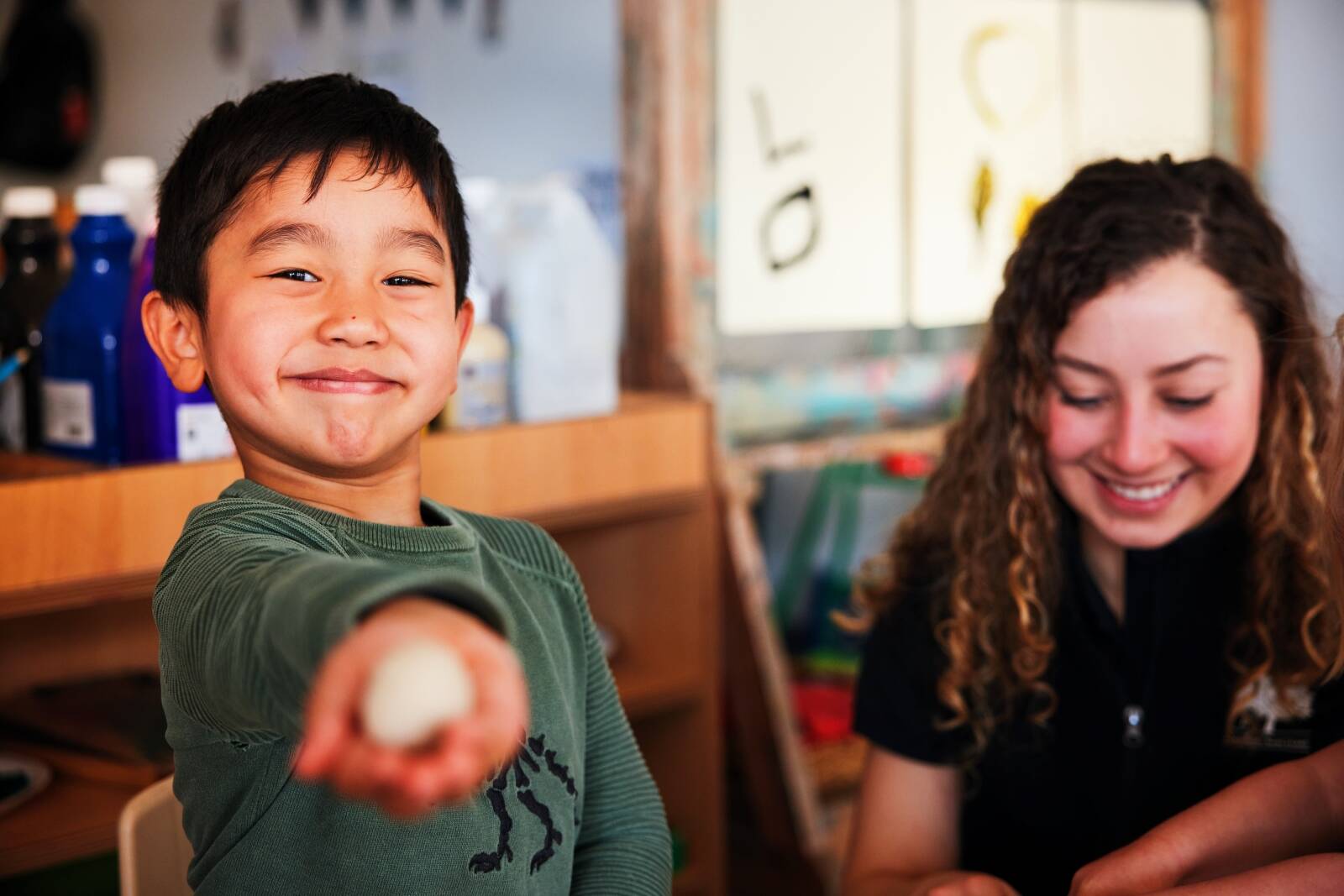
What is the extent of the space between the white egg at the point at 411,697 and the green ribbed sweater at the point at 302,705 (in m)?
0.05

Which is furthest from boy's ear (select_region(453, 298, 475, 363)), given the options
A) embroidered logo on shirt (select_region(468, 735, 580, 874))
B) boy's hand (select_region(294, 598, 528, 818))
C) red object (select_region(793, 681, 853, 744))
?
red object (select_region(793, 681, 853, 744))

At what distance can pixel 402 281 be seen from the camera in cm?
83

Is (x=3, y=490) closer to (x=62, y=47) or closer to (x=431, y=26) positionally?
(x=431, y=26)

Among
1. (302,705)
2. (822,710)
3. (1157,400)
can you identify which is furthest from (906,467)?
(302,705)

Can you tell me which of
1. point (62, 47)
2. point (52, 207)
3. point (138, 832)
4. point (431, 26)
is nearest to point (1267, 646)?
point (138, 832)

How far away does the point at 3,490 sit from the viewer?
50.8 inches

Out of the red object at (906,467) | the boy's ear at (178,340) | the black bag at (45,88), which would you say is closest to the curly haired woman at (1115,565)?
the boy's ear at (178,340)

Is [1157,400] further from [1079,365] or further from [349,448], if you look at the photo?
[349,448]

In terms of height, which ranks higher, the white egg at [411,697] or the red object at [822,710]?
the white egg at [411,697]

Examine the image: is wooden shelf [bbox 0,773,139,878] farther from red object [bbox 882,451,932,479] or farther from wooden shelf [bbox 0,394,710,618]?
red object [bbox 882,451,932,479]

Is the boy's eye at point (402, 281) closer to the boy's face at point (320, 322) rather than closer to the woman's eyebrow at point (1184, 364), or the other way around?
the boy's face at point (320, 322)

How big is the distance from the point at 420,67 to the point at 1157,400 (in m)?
2.38

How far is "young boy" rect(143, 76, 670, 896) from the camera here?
76 cm

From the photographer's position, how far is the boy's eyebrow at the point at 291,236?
787 mm
